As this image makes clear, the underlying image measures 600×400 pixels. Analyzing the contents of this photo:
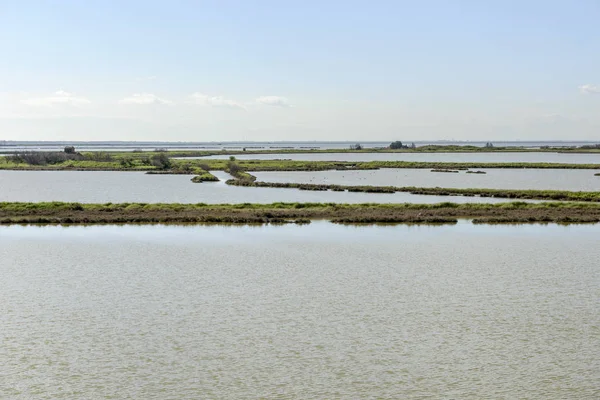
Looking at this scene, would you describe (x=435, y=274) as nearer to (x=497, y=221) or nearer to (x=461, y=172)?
(x=497, y=221)

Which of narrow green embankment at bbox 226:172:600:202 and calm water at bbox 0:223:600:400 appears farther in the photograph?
narrow green embankment at bbox 226:172:600:202

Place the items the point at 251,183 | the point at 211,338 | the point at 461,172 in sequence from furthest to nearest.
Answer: the point at 461,172 → the point at 251,183 → the point at 211,338

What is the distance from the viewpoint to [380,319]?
67.1 feet

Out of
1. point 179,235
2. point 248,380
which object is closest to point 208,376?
point 248,380

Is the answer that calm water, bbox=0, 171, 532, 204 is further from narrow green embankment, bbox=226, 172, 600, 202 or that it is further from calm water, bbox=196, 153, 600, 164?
calm water, bbox=196, 153, 600, 164

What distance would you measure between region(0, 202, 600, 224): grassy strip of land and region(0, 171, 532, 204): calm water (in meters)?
5.82

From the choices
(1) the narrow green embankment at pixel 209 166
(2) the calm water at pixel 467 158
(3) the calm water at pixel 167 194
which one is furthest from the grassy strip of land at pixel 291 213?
(2) the calm water at pixel 467 158

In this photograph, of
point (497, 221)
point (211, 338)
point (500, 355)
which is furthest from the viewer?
point (497, 221)

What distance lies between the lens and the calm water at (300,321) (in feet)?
50.9

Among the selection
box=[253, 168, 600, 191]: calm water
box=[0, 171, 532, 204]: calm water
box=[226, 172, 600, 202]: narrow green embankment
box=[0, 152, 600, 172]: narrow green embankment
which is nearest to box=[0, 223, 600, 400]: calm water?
box=[0, 171, 532, 204]: calm water

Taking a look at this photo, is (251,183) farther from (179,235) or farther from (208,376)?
(208,376)

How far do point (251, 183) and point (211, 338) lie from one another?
57.9 meters

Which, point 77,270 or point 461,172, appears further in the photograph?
point 461,172

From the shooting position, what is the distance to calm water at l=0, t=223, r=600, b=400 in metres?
15.5
